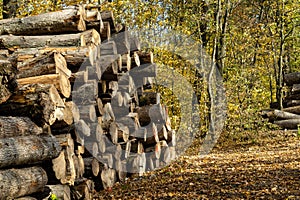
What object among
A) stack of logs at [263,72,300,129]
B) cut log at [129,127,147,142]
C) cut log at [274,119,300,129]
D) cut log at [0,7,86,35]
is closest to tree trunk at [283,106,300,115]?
stack of logs at [263,72,300,129]

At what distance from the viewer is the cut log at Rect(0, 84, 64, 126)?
5613mm

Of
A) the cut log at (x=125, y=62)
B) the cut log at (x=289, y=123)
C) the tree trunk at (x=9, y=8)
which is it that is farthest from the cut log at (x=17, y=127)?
the cut log at (x=289, y=123)

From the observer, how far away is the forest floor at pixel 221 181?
21.7 ft

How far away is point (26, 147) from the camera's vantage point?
5.19 m

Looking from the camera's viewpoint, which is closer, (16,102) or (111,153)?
(16,102)

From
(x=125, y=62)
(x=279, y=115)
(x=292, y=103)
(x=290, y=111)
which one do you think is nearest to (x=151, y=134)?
(x=125, y=62)

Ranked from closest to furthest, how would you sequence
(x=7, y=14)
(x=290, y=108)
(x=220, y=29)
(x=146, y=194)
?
(x=146, y=194) → (x=7, y=14) → (x=220, y=29) → (x=290, y=108)

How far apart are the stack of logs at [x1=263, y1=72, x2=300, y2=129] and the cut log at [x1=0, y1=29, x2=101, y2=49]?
12.2 m

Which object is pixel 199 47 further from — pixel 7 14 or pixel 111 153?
pixel 111 153

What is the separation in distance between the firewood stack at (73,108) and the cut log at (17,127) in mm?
12

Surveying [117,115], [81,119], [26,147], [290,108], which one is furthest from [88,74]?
[290,108]

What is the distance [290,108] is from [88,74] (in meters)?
14.1

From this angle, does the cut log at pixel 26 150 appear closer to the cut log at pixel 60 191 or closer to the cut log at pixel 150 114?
the cut log at pixel 60 191

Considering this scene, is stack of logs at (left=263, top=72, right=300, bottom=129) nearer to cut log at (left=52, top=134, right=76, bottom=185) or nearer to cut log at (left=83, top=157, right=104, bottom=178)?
cut log at (left=83, top=157, right=104, bottom=178)
